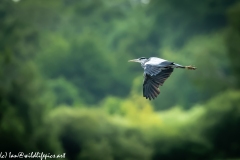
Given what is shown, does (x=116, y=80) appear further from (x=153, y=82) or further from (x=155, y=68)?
(x=155, y=68)

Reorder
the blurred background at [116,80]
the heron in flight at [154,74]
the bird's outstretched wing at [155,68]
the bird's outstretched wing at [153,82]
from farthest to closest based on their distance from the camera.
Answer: the blurred background at [116,80] < the bird's outstretched wing at [153,82] < the heron in flight at [154,74] < the bird's outstretched wing at [155,68]

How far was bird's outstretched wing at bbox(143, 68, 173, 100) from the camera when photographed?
54.3ft

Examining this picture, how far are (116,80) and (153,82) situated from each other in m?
60.8

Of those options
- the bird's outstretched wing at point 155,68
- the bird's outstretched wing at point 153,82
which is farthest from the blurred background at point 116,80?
the bird's outstretched wing at point 155,68

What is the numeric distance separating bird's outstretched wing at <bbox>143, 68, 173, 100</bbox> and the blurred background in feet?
70.2

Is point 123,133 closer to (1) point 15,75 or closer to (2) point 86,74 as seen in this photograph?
(1) point 15,75

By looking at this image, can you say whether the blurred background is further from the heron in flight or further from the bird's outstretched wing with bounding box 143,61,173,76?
the bird's outstretched wing with bounding box 143,61,173,76

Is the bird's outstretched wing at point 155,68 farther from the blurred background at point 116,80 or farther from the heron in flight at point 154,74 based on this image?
the blurred background at point 116,80

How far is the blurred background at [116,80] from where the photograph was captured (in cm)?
4244

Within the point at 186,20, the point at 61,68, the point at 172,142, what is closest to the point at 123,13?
the point at 186,20

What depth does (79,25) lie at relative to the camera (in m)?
94.8

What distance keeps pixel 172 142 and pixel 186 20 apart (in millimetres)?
41292

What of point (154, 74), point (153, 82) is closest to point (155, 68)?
point (154, 74)

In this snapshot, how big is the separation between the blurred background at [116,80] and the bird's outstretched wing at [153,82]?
21403 millimetres
